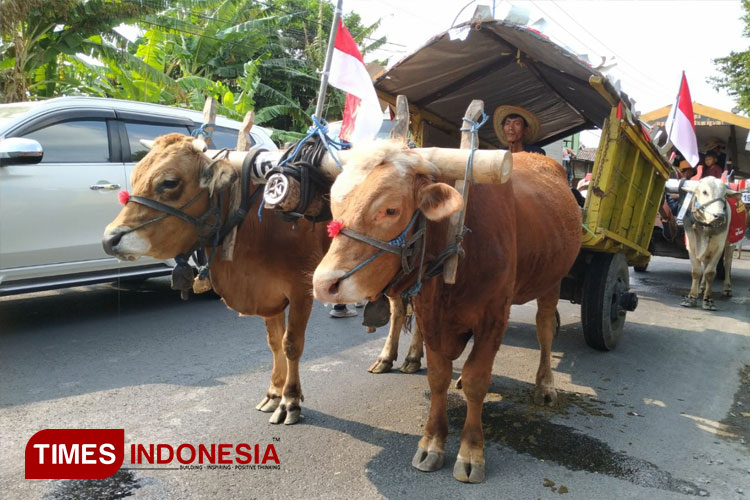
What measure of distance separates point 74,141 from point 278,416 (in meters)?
3.71

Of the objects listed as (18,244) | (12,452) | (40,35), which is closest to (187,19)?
(40,35)

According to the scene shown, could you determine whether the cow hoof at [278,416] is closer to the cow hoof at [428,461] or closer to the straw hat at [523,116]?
the cow hoof at [428,461]

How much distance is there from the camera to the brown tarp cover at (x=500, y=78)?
4344 millimetres

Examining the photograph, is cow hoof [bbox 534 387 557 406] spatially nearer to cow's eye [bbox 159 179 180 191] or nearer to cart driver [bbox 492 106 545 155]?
cart driver [bbox 492 106 545 155]

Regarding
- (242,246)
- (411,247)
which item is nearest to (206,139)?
(242,246)

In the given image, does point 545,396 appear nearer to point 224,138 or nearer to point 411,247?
point 411,247

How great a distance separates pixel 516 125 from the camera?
5312 millimetres

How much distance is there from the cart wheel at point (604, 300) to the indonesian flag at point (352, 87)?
2714 millimetres

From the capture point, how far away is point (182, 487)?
288cm

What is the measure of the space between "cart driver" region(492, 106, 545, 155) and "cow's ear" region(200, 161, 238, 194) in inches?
117

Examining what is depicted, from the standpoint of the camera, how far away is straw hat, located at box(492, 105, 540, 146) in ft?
17.2

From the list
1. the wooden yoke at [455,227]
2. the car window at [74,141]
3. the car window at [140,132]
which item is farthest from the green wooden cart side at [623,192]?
the car window at [74,141]

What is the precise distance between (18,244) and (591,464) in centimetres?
497

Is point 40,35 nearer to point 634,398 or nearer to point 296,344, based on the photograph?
point 296,344
